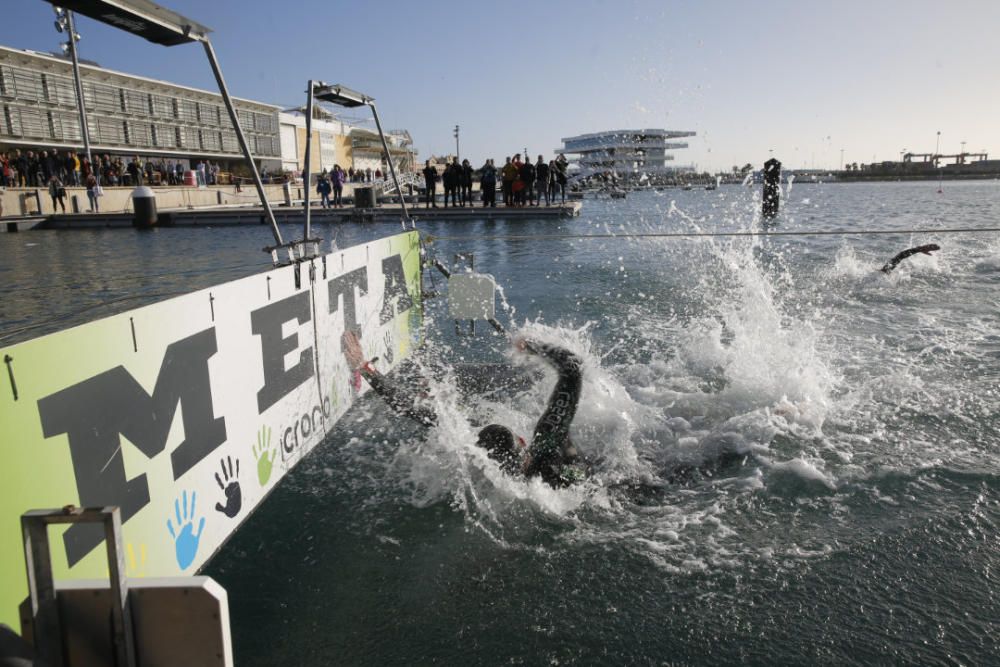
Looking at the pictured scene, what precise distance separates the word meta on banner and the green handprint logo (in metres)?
0.01

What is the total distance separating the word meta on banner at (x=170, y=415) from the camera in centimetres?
229

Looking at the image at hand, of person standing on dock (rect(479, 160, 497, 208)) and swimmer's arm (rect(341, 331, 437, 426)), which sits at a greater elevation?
person standing on dock (rect(479, 160, 497, 208))

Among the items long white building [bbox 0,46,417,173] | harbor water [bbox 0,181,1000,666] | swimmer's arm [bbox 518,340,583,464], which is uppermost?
long white building [bbox 0,46,417,173]

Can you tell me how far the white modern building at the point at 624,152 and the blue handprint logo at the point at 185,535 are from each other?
60452 mm

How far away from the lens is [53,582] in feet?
5.70

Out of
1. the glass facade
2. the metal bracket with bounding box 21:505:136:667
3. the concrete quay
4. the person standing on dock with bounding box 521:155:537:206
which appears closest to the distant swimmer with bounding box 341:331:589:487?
the metal bracket with bounding box 21:505:136:667

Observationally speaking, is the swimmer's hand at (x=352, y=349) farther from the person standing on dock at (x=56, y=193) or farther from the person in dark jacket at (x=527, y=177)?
the person standing on dock at (x=56, y=193)

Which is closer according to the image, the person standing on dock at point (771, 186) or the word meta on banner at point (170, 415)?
the word meta on banner at point (170, 415)

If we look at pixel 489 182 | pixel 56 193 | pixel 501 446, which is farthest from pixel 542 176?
pixel 501 446

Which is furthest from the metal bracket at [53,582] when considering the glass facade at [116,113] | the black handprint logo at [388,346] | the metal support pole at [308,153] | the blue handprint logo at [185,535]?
the glass facade at [116,113]

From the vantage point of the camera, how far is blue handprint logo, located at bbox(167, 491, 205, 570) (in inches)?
125

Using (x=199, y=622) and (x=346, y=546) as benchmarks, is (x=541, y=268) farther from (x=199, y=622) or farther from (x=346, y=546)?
(x=199, y=622)

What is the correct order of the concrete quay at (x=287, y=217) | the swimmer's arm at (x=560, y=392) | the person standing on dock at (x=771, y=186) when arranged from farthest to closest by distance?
the person standing on dock at (x=771, y=186), the concrete quay at (x=287, y=217), the swimmer's arm at (x=560, y=392)

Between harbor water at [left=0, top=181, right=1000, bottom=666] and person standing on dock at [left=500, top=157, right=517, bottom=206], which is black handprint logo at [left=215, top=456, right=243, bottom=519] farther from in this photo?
person standing on dock at [left=500, top=157, right=517, bottom=206]
